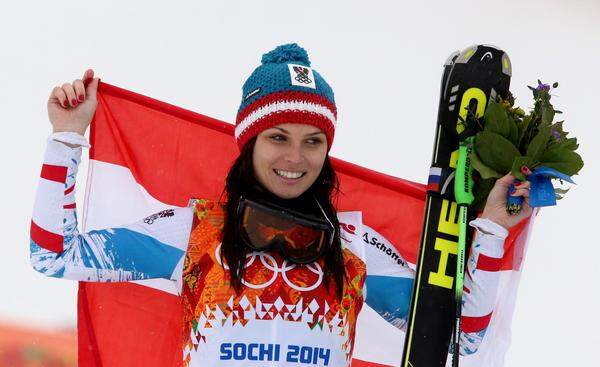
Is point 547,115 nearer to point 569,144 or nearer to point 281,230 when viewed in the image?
point 569,144

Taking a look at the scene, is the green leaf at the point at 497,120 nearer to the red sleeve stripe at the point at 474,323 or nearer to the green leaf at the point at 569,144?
the green leaf at the point at 569,144

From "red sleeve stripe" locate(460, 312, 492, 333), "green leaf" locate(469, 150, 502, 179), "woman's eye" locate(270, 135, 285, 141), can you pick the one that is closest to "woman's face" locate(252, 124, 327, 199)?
"woman's eye" locate(270, 135, 285, 141)

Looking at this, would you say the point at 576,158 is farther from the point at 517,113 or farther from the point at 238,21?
the point at 238,21

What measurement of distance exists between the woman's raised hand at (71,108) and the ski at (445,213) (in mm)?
880

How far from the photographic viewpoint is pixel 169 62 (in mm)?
3439

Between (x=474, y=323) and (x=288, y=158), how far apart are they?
1.95 ft

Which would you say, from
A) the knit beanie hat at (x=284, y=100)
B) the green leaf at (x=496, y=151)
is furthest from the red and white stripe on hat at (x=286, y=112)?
the green leaf at (x=496, y=151)

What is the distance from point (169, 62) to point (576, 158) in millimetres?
2322

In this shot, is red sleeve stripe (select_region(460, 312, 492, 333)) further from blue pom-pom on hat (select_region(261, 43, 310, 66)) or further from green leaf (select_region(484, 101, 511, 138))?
blue pom-pom on hat (select_region(261, 43, 310, 66))

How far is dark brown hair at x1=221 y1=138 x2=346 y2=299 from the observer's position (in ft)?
5.00

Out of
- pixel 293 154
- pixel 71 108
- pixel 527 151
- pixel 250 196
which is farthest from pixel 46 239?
pixel 527 151

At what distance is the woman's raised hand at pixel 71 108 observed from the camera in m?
1.57

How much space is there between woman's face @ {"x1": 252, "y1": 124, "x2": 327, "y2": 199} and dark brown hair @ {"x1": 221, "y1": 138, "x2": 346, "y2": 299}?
3 cm

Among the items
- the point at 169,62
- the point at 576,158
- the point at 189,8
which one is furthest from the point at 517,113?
the point at 189,8
